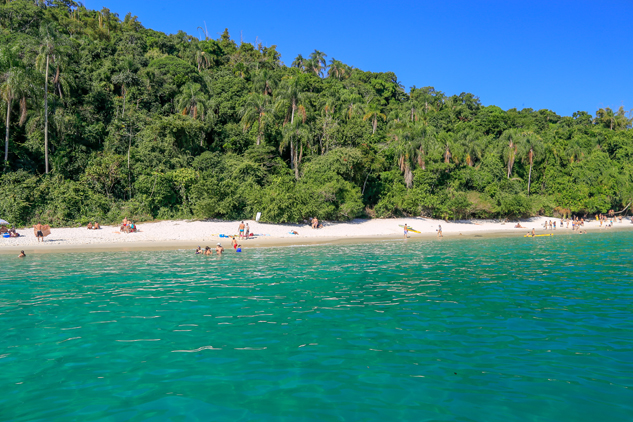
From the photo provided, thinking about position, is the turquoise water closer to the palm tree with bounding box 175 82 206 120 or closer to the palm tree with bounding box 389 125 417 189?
the palm tree with bounding box 389 125 417 189

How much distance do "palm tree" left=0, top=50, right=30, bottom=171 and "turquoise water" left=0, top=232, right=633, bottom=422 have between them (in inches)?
1274

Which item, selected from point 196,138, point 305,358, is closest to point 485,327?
point 305,358

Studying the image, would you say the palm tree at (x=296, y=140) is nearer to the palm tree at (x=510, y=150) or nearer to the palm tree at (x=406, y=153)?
the palm tree at (x=406, y=153)

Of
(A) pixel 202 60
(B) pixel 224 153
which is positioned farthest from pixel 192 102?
(A) pixel 202 60

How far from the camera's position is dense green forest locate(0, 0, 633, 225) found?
40.2 meters

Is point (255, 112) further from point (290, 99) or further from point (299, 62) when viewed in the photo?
point (299, 62)

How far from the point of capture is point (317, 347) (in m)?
8.48

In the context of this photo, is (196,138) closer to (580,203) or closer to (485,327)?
(485,327)

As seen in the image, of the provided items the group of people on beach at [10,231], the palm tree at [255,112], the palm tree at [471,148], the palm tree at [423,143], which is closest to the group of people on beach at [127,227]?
the group of people on beach at [10,231]

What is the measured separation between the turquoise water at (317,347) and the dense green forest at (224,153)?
24.4 m

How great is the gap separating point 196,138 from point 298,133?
13.6m

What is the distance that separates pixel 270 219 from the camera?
39906 mm

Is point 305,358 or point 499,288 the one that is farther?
point 499,288

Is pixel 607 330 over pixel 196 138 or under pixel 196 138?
under
